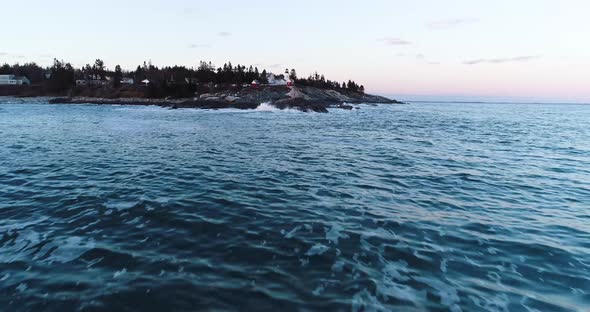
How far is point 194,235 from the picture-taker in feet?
33.6

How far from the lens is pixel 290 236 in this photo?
10.3 m

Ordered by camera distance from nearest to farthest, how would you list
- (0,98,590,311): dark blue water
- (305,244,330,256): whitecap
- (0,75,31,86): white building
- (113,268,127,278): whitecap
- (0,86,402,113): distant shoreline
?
(0,98,590,311): dark blue water < (113,268,127,278): whitecap < (305,244,330,256): whitecap < (0,86,402,113): distant shoreline < (0,75,31,86): white building

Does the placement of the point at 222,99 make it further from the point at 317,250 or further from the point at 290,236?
the point at 317,250

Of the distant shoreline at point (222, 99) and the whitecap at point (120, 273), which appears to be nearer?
the whitecap at point (120, 273)

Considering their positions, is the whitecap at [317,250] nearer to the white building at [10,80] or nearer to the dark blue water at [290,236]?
the dark blue water at [290,236]

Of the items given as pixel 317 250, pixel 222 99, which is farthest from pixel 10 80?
pixel 317 250

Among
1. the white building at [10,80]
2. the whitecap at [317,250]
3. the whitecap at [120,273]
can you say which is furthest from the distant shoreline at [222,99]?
the whitecap at [120,273]

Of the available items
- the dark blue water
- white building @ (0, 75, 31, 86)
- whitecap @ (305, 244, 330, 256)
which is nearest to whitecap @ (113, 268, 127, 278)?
the dark blue water

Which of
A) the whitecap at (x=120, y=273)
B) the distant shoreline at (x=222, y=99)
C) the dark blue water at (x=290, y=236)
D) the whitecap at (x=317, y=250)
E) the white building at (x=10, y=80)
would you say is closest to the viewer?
the dark blue water at (x=290, y=236)

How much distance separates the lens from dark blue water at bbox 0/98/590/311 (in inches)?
283

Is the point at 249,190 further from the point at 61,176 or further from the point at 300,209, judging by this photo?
the point at 61,176

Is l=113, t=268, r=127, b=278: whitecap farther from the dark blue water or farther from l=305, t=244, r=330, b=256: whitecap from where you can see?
l=305, t=244, r=330, b=256: whitecap

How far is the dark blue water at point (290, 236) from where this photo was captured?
7.18 m

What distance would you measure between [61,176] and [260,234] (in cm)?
1419
